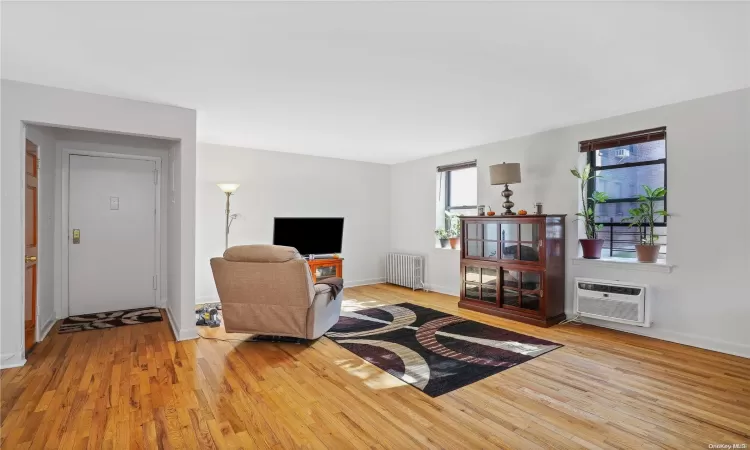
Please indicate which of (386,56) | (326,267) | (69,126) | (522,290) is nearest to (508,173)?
(522,290)

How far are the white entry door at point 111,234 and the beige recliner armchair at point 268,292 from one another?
7.04 feet

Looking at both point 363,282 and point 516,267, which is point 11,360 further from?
point 516,267

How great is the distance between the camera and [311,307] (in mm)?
3438

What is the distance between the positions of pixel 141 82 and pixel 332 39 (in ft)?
5.94

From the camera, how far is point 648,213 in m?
3.71

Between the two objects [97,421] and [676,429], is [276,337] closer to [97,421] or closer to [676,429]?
[97,421]

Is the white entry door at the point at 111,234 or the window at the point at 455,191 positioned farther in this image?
the window at the point at 455,191

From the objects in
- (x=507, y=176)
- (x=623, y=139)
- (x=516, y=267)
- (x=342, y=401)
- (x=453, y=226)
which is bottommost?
(x=342, y=401)

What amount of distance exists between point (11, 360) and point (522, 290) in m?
4.95

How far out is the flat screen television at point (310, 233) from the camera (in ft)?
18.7

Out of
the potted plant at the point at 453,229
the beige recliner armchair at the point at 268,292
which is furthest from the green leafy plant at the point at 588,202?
the beige recliner armchair at the point at 268,292

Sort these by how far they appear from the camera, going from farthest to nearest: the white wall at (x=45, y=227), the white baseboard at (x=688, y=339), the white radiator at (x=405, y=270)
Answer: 1. the white radiator at (x=405, y=270)
2. the white wall at (x=45, y=227)
3. the white baseboard at (x=688, y=339)

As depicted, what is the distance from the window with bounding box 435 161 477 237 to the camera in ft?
19.1

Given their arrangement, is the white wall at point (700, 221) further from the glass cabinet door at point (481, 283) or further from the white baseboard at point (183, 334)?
the white baseboard at point (183, 334)
